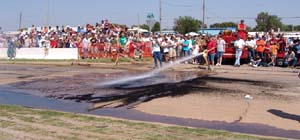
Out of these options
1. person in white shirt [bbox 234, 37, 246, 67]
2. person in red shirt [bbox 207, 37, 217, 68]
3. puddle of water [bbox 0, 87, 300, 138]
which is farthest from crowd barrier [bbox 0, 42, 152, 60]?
puddle of water [bbox 0, 87, 300, 138]

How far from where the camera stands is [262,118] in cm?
987

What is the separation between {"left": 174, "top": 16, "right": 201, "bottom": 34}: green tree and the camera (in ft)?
269

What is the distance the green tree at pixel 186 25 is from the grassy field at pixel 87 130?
7224 centimetres

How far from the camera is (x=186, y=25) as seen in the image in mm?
82938

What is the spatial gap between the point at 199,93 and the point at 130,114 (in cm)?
344

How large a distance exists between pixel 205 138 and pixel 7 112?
4906 mm

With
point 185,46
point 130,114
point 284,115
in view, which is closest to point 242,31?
point 185,46

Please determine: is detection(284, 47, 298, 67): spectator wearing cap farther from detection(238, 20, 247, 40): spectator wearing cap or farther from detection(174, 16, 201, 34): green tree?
detection(174, 16, 201, 34): green tree

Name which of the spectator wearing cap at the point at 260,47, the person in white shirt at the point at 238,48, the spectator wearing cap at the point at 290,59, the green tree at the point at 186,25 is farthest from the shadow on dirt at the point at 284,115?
the green tree at the point at 186,25

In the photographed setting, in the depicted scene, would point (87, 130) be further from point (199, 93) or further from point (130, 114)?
point (199, 93)

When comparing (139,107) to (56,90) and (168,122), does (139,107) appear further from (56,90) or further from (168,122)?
(56,90)

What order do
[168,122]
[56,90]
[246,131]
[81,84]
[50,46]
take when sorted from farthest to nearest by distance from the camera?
[50,46], [81,84], [56,90], [168,122], [246,131]

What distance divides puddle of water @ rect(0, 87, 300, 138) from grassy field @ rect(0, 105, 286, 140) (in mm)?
774

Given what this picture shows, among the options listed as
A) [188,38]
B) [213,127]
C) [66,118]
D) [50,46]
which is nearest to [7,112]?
[66,118]
